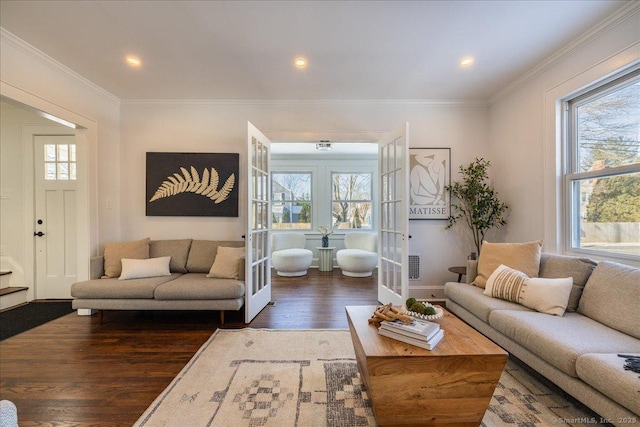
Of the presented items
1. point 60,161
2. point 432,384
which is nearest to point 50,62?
point 60,161

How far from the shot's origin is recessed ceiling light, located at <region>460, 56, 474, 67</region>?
2703 mm

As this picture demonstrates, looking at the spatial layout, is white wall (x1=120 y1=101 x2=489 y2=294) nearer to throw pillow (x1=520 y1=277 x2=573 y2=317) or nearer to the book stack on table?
throw pillow (x1=520 y1=277 x2=573 y2=317)

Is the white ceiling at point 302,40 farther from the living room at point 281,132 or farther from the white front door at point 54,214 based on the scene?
the white front door at point 54,214

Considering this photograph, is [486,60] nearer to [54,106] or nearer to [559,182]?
[559,182]

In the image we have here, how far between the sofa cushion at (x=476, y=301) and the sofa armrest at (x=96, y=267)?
3822mm

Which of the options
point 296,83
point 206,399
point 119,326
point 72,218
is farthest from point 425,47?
point 72,218

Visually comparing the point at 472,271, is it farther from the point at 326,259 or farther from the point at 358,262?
the point at 326,259

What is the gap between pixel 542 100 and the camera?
290cm

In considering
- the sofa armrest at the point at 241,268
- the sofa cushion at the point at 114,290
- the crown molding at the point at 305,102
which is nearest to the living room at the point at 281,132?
the crown molding at the point at 305,102

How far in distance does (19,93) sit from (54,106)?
1.17 feet

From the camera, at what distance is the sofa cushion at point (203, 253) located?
3.42 m

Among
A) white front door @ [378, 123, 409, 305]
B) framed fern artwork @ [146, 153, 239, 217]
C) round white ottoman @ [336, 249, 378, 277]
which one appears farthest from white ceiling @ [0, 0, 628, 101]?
round white ottoman @ [336, 249, 378, 277]

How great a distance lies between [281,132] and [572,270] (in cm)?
327

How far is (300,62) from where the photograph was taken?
275 cm
